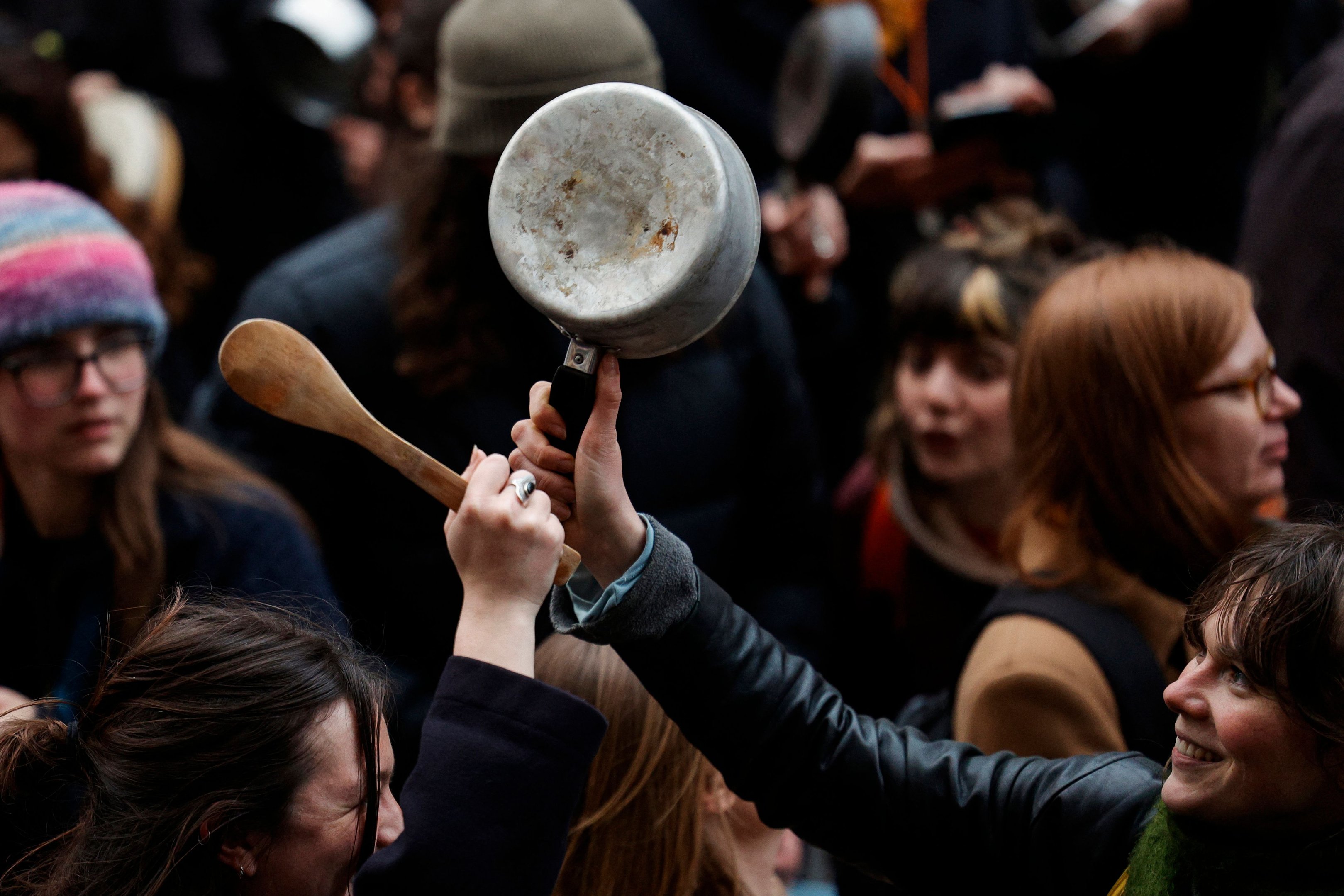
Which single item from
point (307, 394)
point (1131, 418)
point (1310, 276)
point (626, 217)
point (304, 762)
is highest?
point (626, 217)

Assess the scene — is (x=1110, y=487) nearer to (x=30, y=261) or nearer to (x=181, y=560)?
(x=181, y=560)

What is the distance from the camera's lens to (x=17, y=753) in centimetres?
130

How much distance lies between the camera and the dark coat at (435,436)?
2111 millimetres

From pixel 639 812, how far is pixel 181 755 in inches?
21.0

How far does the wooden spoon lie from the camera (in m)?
1.15

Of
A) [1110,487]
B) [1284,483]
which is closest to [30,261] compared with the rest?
[1110,487]

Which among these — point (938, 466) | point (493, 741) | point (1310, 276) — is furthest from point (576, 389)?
point (938, 466)

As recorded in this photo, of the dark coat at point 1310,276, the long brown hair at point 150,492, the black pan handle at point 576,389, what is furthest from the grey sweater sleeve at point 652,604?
the dark coat at point 1310,276

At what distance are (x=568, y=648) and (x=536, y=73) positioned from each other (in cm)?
86

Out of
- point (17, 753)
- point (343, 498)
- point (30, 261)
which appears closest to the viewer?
point (17, 753)

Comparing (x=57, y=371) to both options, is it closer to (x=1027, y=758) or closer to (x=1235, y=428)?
(x=1027, y=758)

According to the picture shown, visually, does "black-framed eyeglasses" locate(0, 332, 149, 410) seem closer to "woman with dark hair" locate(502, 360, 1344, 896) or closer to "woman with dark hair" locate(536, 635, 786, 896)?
"woman with dark hair" locate(536, 635, 786, 896)

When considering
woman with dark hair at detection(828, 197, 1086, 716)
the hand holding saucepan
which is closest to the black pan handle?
the hand holding saucepan

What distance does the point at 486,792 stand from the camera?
1.14 metres
